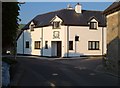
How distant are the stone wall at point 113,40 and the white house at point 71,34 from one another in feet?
62.3

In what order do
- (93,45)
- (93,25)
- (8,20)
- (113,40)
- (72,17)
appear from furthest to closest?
(72,17), (93,25), (93,45), (113,40), (8,20)

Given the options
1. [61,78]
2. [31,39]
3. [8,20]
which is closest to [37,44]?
[31,39]

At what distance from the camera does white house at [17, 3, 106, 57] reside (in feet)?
145

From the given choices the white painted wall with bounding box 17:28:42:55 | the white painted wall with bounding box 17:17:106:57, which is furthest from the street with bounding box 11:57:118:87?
the white painted wall with bounding box 17:28:42:55

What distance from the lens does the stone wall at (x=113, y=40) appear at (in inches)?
896

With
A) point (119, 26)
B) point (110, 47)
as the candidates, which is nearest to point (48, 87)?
point (119, 26)

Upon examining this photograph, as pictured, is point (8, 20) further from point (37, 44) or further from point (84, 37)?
point (37, 44)

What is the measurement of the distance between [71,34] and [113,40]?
2042 centimetres

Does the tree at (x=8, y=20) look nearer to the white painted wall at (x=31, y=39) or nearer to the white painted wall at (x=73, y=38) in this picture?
the white painted wall at (x=73, y=38)

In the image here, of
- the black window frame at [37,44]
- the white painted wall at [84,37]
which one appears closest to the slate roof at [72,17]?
the white painted wall at [84,37]

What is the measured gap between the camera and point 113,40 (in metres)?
24.0

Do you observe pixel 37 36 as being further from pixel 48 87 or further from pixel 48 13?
pixel 48 87

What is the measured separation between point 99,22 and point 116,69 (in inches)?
977

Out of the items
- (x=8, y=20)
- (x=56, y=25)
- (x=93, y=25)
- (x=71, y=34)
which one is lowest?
(x=8, y=20)
